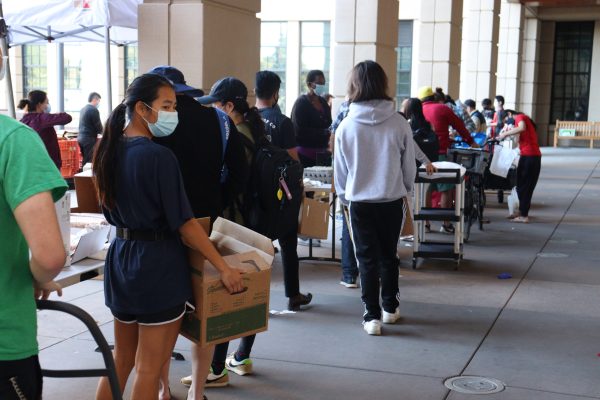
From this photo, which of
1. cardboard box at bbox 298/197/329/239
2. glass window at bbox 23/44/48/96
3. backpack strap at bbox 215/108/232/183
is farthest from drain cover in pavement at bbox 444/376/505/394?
glass window at bbox 23/44/48/96

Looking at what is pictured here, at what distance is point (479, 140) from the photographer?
13.7m

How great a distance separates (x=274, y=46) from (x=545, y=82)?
44.0ft

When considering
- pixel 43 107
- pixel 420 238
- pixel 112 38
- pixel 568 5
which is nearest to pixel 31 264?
pixel 420 238

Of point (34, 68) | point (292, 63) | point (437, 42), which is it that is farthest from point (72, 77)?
point (437, 42)

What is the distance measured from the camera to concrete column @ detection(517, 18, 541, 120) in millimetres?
33438

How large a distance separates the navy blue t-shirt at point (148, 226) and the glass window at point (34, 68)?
89.7ft

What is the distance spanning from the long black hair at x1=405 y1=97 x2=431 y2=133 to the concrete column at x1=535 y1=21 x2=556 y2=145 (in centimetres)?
2645

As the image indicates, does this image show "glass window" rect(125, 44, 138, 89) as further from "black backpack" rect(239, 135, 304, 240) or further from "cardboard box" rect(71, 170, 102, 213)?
"black backpack" rect(239, 135, 304, 240)

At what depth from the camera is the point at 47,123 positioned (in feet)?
39.0

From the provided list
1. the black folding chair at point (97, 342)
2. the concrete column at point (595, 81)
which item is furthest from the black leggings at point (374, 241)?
the concrete column at point (595, 81)

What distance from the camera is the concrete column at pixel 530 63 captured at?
1316 inches

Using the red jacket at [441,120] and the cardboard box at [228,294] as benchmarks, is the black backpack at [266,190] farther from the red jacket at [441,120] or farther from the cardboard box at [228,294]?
the red jacket at [441,120]

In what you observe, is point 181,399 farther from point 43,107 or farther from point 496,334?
point 43,107

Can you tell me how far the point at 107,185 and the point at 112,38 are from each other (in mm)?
12767
